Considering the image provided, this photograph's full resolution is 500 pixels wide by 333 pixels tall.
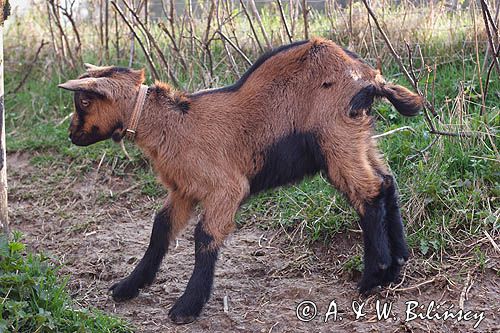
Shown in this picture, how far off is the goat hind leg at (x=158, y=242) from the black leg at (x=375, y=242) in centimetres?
107

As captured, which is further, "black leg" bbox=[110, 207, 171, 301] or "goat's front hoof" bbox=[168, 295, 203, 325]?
"black leg" bbox=[110, 207, 171, 301]

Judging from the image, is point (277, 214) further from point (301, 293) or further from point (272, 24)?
point (272, 24)

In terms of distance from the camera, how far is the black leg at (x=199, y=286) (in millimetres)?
4223

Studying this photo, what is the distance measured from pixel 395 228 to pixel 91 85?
1.99 m

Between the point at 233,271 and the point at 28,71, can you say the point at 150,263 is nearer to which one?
the point at 233,271

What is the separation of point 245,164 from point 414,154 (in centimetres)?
160

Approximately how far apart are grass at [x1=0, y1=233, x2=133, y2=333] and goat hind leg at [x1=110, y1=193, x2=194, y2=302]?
35cm

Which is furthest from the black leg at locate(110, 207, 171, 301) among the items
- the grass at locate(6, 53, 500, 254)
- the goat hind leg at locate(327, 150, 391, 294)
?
the goat hind leg at locate(327, 150, 391, 294)

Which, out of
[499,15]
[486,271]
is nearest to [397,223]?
[486,271]

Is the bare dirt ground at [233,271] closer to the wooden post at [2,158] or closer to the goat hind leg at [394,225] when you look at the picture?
the goat hind leg at [394,225]

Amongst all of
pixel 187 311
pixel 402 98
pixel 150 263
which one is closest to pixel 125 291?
pixel 150 263

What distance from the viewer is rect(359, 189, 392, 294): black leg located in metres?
4.30

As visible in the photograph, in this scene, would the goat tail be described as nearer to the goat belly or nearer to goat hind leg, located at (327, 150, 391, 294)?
goat hind leg, located at (327, 150, 391, 294)

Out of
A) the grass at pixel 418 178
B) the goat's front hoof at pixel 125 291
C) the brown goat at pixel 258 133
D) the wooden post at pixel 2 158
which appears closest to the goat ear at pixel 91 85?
the brown goat at pixel 258 133
